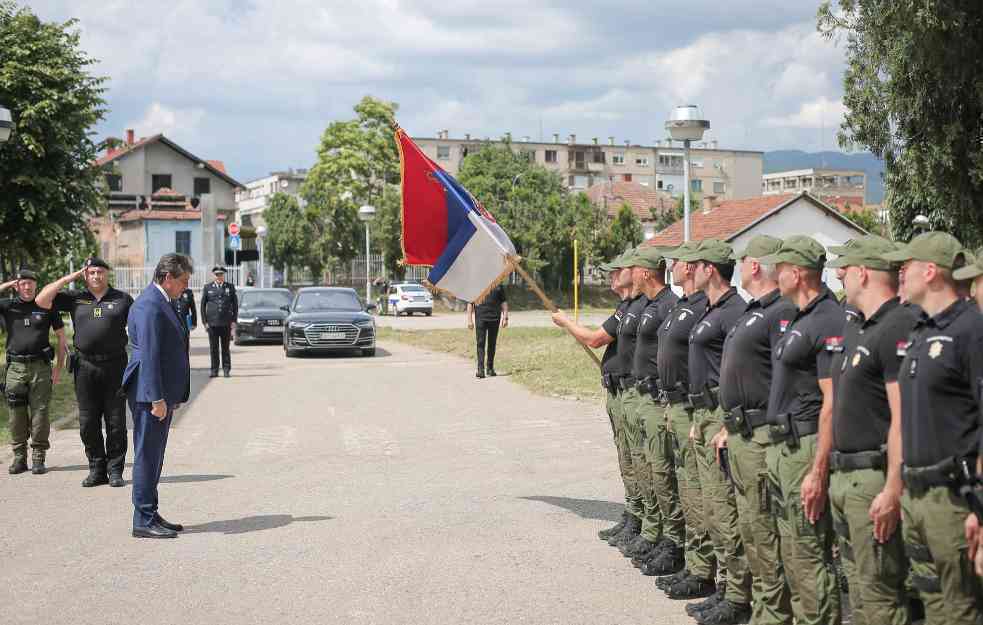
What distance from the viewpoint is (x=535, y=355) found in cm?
2381

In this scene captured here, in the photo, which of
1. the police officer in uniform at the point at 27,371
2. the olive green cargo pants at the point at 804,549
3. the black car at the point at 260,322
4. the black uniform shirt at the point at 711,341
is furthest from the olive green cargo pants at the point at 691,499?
the black car at the point at 260,322

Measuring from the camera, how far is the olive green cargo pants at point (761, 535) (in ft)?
18.8

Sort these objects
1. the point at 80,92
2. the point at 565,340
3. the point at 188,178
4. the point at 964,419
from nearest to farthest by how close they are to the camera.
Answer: the point at 964,419 → the point at 80,92 → the point at 565,340 → the point at 188,178

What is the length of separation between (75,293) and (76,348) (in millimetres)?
766

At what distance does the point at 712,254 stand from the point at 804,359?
1513mm

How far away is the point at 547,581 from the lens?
702 cm

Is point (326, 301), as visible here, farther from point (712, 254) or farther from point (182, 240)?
point (182, 240)

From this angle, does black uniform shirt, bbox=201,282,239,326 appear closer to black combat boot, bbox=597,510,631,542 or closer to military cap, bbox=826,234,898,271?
black combat boot, bbox=597,510,631,542

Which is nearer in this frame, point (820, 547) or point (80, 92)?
point (820, 547)

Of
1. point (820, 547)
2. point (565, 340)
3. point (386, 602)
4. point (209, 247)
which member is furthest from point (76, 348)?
point (209, 247)

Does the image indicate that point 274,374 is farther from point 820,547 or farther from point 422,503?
point 820,547

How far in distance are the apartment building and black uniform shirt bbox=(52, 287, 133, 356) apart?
100008mm

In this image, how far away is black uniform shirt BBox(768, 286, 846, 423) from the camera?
17.9ft

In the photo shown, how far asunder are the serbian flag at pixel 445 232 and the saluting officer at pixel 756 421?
3.92 m
